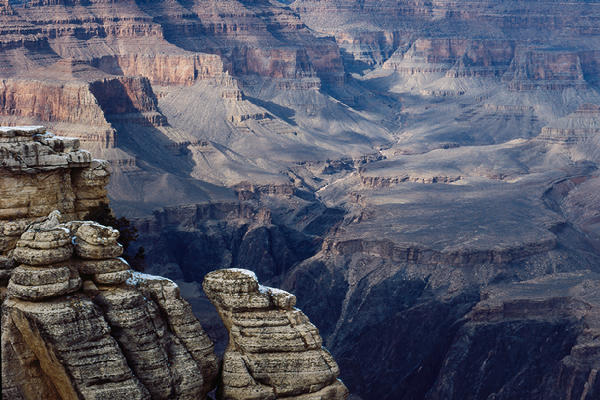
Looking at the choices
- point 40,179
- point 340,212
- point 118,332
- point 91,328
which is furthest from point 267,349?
point 340,212

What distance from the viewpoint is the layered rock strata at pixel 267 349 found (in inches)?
1313

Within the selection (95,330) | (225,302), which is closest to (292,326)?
(225,302)

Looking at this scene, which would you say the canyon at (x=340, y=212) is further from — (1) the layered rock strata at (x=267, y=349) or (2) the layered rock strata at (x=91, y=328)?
(2) the layered rock strata at (x=91, y=328)

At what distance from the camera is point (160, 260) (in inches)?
4503

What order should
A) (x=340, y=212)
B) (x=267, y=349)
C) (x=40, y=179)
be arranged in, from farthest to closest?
(x=340, y=212), (x=40, y=179), (x=267, y=349)

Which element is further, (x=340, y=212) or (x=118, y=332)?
(x=340, y=212)

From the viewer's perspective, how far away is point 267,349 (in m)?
33.5

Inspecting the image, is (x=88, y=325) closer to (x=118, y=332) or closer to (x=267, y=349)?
A: (x=118, y=332)

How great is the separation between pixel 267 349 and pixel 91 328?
19.8ft

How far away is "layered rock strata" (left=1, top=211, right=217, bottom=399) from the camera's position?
98.9 feet

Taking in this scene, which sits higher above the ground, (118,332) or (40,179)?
(40,179)

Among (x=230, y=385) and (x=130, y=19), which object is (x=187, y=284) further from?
(x=130, y=19)

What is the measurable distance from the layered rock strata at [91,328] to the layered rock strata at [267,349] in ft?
3.20

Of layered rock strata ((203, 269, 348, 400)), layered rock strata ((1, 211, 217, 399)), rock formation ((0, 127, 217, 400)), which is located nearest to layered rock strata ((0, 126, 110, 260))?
rock formation ((0, 127, 217, 400))
